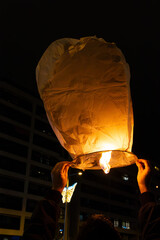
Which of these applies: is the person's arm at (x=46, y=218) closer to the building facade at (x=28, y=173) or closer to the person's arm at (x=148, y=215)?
the person's arm at (x=148, y=215)

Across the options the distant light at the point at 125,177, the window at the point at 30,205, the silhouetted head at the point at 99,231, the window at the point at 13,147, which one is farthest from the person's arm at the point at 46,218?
the distant light at the point at 125,177

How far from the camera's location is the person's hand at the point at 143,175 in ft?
6.19

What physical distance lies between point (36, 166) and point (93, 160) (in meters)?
44.3

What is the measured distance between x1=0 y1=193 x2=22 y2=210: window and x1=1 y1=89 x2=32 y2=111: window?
15655 mm

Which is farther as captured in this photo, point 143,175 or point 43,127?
point 43,127

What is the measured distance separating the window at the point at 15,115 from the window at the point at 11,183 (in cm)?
980

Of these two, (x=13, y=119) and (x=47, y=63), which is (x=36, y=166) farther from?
(x=47, y=63)

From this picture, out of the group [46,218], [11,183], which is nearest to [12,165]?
[11,183]

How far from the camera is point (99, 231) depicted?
4.11ft

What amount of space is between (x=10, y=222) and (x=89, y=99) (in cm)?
4032

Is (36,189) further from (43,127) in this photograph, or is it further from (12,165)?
(43,127)

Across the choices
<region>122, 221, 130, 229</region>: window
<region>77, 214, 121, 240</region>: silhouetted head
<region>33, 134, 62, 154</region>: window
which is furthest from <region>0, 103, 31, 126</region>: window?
<region>77, 214, 121, 240</region>: silhouetted head

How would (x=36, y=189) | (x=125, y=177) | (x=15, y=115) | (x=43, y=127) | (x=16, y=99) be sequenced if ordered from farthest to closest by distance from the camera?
(x=125, y=177), (x=43, y=127), (x=16, y=99), (x=15, y=115), (x=36, y=189)

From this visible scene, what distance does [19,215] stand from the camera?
39.7m
